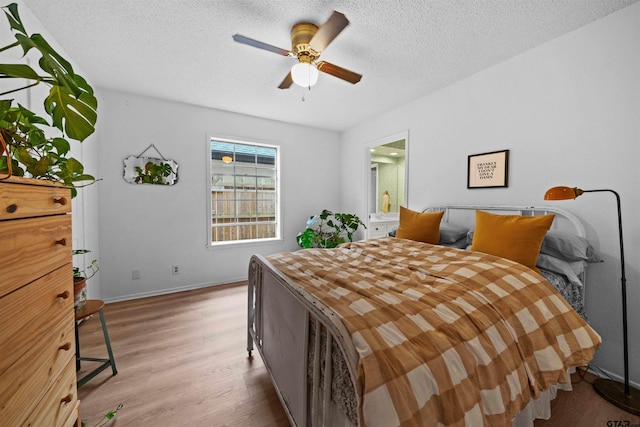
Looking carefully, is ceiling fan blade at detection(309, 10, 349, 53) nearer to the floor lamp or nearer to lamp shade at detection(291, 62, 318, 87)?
lamp shade at detection(291, 62, 318, 87)

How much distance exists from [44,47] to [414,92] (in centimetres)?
324

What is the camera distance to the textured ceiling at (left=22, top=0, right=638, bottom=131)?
1.76 m

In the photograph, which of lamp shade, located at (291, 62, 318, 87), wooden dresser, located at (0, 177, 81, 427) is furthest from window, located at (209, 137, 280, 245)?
wooden dresser, located at (0, 177, 81, 427)

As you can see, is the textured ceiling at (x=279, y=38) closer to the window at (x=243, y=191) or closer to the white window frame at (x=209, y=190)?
the white window frame at (x=209, y=190)

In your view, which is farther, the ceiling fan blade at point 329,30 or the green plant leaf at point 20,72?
the ceiling fan blade at point 329,30

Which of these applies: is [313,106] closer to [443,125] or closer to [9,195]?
[443,125]

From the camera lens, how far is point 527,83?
2.27 metres

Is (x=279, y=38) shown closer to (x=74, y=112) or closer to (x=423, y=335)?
(x=74, y=112)

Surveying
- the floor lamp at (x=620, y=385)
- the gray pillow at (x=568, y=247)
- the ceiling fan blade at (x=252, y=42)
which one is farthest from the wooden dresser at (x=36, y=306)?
the gray pillow at (x=568, y=247)

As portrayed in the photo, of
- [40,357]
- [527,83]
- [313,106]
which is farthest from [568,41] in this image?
[40,357]

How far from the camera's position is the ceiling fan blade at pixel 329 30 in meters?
1.51

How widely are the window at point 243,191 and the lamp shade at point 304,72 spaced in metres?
2.21

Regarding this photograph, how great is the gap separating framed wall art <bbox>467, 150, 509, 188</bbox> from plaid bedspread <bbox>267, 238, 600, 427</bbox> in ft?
3.65

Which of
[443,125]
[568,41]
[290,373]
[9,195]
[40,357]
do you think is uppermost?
[568,41]
